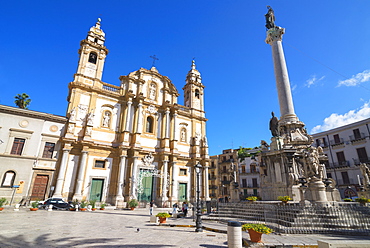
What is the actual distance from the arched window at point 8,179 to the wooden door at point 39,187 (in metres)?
1.65

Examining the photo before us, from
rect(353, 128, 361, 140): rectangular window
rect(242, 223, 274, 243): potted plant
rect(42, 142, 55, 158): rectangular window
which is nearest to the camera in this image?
rect(242, 223, 274, 243): potted plant

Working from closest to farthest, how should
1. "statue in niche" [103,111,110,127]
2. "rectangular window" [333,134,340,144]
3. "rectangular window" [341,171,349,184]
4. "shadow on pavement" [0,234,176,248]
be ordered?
1. "shadow on pavement" [0,234,176,248]
2. "statue in niche" [103,111,110,127]
3. "rectangular window" [341,171,349,184]
4. "rectangular window" [333,134,340,144]

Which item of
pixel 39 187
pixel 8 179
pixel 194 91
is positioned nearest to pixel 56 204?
pixel 39 187

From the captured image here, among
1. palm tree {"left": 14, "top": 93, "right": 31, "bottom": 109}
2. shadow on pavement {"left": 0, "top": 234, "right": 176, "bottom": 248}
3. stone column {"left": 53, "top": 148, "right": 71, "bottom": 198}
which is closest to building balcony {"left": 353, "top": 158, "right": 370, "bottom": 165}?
shadow on pavement {"left": 0, "top": 234, "right": 176, "bottom": 248}

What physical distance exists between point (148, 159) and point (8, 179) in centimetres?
1294

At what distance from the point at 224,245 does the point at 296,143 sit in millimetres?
9621

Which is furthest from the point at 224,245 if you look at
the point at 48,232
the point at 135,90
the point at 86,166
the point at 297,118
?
the point at 135,90

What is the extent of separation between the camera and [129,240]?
6.39 m

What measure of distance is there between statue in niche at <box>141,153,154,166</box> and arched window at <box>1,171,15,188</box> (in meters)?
12.0

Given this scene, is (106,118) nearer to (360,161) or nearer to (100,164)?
(100,164)

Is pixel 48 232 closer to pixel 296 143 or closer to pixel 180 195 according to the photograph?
pixel 296 143

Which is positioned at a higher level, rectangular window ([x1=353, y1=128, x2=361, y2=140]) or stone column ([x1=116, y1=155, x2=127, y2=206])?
rectangular window ([x1=353, y1=128, x2=361, y2=140])

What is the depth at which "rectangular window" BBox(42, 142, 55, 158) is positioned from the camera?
18.7 m

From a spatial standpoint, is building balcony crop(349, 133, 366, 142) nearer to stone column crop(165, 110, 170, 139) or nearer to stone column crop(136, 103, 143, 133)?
stone column crop(165, 110, 170, 139)
